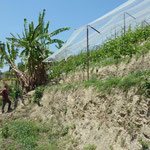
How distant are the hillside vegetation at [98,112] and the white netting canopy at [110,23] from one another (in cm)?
74

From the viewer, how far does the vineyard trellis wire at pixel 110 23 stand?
459cm

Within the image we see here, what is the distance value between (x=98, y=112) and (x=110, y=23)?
8.36ft

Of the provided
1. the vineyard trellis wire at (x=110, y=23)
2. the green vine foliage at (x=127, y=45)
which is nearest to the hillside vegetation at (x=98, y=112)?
the green vine foliage at (x=127, y=45)

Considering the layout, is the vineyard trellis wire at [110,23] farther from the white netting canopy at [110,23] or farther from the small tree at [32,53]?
the small tree at [32,53]

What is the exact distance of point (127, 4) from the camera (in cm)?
457

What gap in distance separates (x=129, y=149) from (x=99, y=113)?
1.33m

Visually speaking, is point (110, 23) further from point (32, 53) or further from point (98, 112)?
point (32, 53)

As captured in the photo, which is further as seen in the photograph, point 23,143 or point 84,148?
point 23,143

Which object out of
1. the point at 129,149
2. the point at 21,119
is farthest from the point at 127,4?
the point at 21,119

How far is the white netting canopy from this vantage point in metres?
4.58

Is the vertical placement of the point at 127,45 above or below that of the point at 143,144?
above

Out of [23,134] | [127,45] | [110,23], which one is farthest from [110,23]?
[23,134]

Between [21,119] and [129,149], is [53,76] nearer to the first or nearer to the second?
[21,119]

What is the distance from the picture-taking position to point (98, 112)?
4465mm
